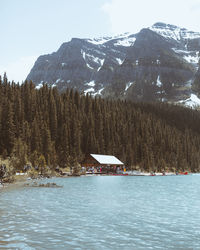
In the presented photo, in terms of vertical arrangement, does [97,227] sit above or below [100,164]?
below

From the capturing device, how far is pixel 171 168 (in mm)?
140500

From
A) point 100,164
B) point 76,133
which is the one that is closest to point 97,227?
point 100,164

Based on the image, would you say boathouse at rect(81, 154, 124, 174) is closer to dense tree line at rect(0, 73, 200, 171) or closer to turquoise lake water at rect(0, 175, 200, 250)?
dense tree line at rect(0, 73, 200, 171)

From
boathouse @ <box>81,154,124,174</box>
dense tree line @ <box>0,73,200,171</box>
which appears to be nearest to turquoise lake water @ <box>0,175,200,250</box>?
dense tree line @ <box>0,73,200,171</box>

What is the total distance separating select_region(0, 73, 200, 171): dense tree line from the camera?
94.2m

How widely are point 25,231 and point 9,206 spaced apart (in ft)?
26.8

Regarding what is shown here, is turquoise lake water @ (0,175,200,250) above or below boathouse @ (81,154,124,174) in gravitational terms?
below

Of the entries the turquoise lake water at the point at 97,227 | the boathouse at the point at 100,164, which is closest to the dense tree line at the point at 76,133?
the boathouse at the point at 100,164

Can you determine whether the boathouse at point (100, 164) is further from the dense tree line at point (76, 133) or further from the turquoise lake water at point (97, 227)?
the turquoise lake water at point (97, 227)

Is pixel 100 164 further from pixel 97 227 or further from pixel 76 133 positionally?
pixel 97 227

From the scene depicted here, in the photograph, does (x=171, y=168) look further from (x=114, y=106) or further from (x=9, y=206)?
(x=9, y=206)

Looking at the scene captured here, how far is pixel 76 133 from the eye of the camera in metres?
110

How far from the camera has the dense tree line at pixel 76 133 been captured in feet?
309

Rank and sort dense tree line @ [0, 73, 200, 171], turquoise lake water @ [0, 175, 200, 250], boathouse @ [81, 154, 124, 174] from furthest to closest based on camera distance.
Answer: boathouse @ [81, 154, 124, 174], dense tree line @ [0, 73, 200, 171], turquoise lake water @ [0, 175, 200, 250]
